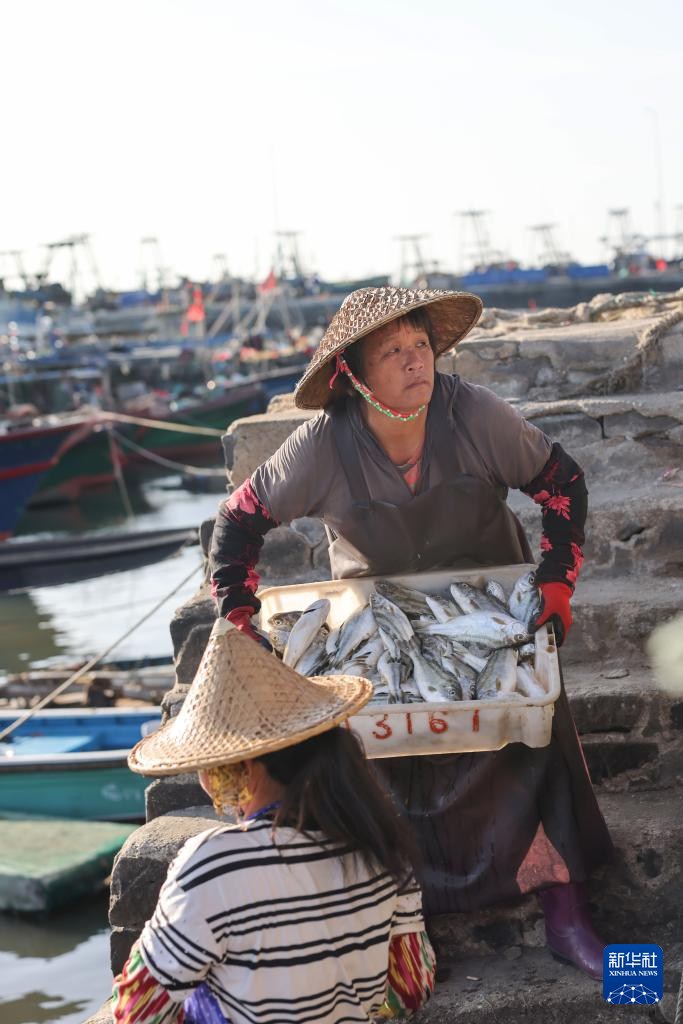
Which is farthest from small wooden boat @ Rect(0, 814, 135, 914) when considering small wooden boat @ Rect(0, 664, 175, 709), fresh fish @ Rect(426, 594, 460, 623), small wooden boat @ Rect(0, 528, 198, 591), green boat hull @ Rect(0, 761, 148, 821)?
small wooden boat @ Rect(0, 528, 198, 591)

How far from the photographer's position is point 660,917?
3.11 meters

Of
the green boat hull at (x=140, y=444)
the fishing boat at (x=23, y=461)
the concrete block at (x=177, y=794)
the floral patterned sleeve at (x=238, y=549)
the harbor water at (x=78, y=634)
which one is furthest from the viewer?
the green boat hull at (x=140, y=444)

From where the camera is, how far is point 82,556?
54.8 feet

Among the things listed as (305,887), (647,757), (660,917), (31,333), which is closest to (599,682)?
(647,757)

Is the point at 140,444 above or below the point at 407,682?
below

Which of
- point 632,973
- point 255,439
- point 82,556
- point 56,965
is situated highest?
point 255,439

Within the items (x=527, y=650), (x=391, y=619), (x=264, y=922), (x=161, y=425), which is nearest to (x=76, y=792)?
(x=391, y=619)

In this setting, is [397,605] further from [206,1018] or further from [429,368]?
[206,1018]

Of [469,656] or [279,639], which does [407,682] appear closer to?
[469,656]

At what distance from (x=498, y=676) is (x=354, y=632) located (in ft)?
1.29

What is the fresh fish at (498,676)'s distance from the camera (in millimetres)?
2775

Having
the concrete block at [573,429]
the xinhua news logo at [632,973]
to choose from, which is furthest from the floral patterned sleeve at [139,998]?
the concrete block at [573,429]

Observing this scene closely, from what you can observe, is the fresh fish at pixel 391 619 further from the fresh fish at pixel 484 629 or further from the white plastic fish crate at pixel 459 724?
the white plastic fish crate at pixel 459 724

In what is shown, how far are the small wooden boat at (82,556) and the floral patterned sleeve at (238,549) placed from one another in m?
12.1
